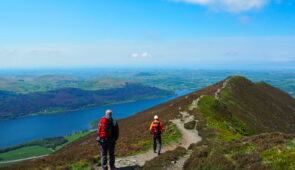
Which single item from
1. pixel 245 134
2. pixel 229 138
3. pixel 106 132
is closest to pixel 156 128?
pixel 106 132

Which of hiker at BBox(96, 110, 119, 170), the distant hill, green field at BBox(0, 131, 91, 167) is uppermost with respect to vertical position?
hiker at BBox(96, 110, 119, 170)

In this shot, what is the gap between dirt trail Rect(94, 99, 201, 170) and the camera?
16312mm

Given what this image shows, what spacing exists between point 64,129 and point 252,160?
19503cm

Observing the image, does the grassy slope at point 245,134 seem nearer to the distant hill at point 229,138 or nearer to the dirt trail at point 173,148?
the distant hill at point 229,138

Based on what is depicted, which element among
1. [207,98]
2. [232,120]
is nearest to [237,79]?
[207,98]

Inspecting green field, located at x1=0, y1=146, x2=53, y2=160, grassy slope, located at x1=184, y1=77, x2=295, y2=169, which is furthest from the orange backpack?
green field, located at x1=0, y1=146, x2=53, y2=160

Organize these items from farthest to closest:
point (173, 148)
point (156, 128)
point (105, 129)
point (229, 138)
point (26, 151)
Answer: point (26, 151)
point (229, 138)
point (173, 148)
point (156, 128)
point (105, 129)

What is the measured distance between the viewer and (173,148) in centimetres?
2392

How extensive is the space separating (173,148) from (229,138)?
26.8ft

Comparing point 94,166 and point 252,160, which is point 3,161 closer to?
point 94,166

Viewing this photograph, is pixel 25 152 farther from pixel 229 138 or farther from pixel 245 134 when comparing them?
pixel 229 138

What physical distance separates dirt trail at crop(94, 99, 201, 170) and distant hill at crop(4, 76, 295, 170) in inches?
37.9

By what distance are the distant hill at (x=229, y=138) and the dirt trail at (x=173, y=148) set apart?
3.16 ft

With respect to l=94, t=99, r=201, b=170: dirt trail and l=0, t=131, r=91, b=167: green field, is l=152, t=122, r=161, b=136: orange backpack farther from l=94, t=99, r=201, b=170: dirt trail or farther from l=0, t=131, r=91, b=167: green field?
l=0, t=131, r=91, b=167: green field
